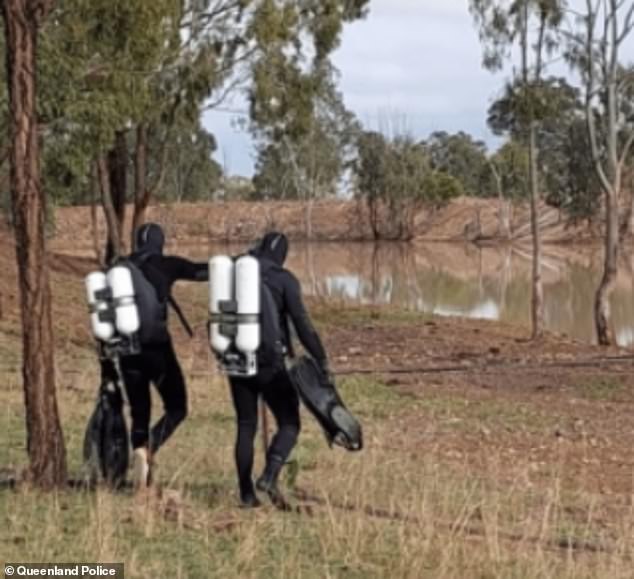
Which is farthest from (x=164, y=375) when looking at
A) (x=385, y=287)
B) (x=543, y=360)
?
(x=385, y=287)

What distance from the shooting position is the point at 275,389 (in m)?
6.40

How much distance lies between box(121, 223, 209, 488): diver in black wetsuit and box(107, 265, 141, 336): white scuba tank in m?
0.19

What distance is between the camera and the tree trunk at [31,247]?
20.8ft

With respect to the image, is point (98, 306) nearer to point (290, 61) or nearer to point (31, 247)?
point (31, 247)

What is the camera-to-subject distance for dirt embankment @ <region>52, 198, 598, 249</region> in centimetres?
7956

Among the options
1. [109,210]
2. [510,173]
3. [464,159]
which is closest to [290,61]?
[109,210]

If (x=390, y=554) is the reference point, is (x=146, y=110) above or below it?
above

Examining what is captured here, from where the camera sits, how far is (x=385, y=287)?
1700 inches

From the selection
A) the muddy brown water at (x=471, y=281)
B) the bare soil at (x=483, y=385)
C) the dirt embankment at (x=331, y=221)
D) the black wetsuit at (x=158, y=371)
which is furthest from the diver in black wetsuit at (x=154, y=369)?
the dirt embankment at (x=331, y=221)

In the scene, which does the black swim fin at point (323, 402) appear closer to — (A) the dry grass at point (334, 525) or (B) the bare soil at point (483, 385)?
(A) the dry grass at point (334, 525)

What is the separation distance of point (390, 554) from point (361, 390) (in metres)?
9.12

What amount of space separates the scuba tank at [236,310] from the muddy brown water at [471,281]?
1898cm

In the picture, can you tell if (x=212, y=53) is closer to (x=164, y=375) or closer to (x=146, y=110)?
(x=146, y=110)

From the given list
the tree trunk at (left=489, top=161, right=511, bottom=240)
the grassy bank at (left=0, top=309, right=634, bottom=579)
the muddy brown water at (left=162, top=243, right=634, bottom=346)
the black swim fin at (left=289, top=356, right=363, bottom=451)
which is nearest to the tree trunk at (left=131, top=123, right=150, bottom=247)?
the muddy brown water at (left=162, top=243, right=634, bottom=346)
